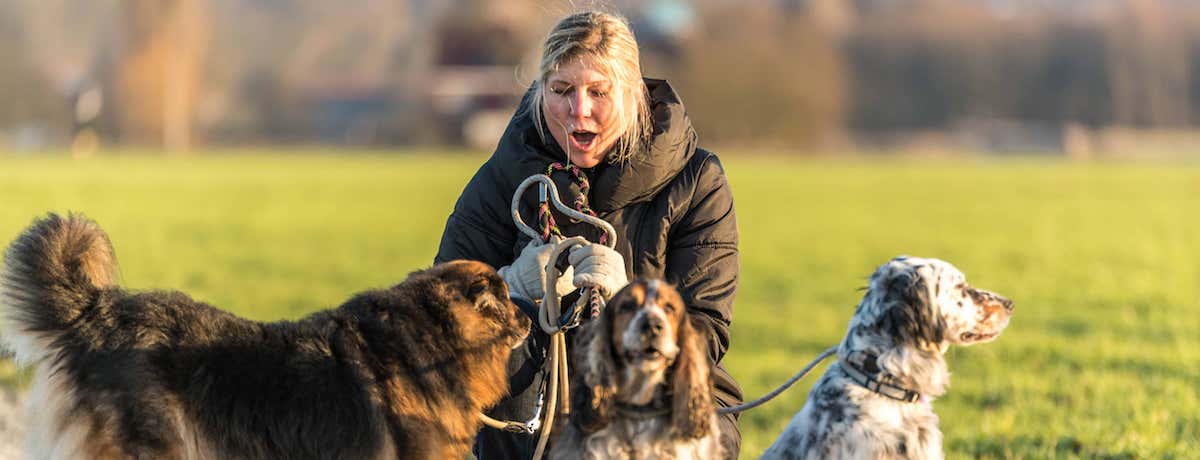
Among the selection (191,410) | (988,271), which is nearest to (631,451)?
(191,410)

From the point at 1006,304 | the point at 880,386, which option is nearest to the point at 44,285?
the point at 880,386

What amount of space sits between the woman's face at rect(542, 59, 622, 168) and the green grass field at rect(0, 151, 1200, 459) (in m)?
1.45

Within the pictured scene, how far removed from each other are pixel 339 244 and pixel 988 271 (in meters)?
12.5

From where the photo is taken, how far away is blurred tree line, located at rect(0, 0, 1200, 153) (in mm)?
100625

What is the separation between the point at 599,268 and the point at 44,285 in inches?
86.3

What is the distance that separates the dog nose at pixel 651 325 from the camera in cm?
451

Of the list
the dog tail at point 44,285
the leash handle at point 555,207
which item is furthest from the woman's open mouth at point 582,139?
the dog tail at point 44,285

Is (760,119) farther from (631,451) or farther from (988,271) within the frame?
(631,451)

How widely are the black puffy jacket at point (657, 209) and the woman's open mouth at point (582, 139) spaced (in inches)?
5.6

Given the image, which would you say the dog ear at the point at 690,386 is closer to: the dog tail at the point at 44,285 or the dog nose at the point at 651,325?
the dog nose at the point at 651,325

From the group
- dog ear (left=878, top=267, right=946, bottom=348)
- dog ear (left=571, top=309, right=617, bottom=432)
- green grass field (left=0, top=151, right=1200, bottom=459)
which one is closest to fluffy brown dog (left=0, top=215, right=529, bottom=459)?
dog ear (left=571, top=309, right=617, bottom=432)

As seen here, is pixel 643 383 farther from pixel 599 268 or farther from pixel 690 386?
pixel 599 268

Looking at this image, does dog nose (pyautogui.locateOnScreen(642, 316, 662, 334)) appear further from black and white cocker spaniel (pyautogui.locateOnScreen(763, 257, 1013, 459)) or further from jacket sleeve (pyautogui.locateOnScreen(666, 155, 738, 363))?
jacket sleeve (pyautogui.locateOnScreen(666, 155, 738, 363))

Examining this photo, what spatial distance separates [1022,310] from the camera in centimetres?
1608
